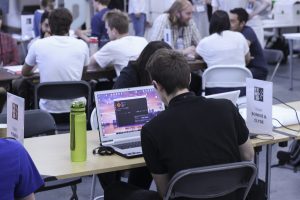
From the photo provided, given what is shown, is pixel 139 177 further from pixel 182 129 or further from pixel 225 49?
pixel 225 49

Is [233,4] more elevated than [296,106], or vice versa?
[233,4]

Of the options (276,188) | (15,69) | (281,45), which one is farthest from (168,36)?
(281,45)

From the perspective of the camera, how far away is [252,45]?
17.2 feet

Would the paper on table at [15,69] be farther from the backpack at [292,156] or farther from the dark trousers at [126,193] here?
the dark trousers at [126,193]

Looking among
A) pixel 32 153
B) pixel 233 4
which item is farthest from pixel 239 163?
pixel 233 4

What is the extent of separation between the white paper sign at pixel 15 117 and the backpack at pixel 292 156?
203 cm

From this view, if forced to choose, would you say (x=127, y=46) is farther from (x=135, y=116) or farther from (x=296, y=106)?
(x=135, y=116)

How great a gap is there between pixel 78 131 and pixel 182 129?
492mm

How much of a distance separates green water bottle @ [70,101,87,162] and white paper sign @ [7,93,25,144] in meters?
0.22

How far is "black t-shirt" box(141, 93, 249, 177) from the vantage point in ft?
7.69

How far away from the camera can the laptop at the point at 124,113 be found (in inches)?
112

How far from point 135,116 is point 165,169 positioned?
1.89 feet

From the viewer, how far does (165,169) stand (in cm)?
240

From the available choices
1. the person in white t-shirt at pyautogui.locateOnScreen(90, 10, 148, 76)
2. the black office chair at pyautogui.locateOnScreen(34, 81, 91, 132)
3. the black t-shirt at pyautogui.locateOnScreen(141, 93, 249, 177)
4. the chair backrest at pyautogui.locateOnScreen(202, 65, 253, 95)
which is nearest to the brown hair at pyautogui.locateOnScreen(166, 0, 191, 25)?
the person in white t-shirt at pyautogui.locateOnScreen(90, 10, 148, 76)
